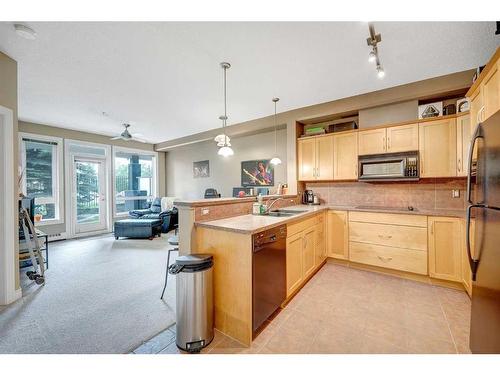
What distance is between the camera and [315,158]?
3.88m

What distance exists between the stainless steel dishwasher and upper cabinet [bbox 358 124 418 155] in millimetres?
2177

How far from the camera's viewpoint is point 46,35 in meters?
2.08

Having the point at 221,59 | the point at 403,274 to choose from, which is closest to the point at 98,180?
the point at 221,59

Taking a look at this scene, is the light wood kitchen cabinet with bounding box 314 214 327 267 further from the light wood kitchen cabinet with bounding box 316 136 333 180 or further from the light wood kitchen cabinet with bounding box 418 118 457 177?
the light wood kitchen cabinet with bounding box 418 118 457 177

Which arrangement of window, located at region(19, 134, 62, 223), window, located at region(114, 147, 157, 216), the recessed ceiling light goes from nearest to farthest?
1. the recessed ceiling light
2. window, located at region(19, 134, 62, 223)
3. window, located at region(114, 147, 157, 216)

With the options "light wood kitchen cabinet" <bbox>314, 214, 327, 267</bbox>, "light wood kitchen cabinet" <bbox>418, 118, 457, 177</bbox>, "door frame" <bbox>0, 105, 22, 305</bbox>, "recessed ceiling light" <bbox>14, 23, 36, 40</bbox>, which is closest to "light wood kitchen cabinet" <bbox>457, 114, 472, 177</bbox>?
"light wood kitchen cabinet" <bbox>418, 118, 457, 177</bbox>

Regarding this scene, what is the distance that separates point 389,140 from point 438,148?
579mm

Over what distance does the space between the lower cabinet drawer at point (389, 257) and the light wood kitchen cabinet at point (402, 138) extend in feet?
4.68

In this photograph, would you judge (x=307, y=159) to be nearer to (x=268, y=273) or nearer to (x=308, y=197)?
(x=308, y=197)

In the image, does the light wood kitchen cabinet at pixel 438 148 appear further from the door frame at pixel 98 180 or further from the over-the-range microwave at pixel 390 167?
the door frame at pixel 98 180

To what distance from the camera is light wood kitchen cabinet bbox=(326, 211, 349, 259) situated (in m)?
3.29
